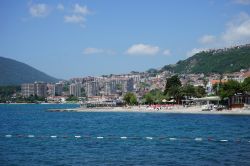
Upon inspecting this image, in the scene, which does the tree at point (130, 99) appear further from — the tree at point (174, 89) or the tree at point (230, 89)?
the tree at point (230, 89)

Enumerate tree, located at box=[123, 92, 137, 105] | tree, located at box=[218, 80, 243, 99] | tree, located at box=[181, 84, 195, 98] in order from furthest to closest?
tree, located at box=[123, 92, 137, 105], tree, located at box=[181, 84, 195, 98], tree, located at box=[218, 80, 243, 99]

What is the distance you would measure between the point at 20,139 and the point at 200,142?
45.5 feet

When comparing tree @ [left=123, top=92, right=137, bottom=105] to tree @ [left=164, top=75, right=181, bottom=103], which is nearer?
tree @ [left=164, top=75, right=181, bottom=103]

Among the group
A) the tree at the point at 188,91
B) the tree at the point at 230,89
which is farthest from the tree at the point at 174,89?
the tree at the point at 230,89

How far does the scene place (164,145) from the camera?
1284 inches

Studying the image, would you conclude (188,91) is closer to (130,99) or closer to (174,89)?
(174,89)

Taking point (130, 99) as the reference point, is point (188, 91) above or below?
above

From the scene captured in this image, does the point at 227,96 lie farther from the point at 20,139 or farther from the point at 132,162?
the point at 132,162

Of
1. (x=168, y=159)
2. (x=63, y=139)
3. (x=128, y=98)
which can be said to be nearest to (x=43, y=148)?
(x=63, y=139)

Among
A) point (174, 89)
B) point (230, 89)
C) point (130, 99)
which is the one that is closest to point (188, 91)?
point (174, 89)

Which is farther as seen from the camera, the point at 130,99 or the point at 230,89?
the point at 130,99

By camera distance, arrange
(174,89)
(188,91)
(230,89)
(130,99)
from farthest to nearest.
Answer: (130,99)
(188,91)
(174,89)
(230,89)

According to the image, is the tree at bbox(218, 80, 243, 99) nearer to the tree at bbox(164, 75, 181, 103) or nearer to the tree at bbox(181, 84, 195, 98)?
the tree at bbox(164, 75, 181, 103)

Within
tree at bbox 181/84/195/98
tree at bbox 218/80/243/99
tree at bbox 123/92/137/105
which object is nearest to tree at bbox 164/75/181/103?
tree at bbox 181/84/195/98
